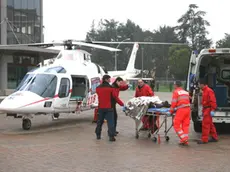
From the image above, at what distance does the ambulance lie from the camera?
10.5 m

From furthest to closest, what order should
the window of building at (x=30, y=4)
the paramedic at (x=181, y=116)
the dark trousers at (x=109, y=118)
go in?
the window of building at (x=30, y=4)
the dark trousers at (x=109, y=118)
the paramedic at (x=181, y=116)

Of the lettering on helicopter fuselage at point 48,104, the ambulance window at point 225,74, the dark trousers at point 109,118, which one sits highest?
the ambulance window at point 225,74

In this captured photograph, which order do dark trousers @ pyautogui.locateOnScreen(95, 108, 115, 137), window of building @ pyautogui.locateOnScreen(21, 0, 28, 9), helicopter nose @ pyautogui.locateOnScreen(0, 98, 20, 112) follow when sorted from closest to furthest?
dark trousers @ pyautogui.locateOnScreen(95, 108, 115, 137) → helicopter nose @ pyautogui.locateOnScreen(0, 98, 20, 112) → window of building @ pyautogui.locateOnScreen(21, 0, 28, 9)

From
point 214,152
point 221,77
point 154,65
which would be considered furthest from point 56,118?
A: point 154,65

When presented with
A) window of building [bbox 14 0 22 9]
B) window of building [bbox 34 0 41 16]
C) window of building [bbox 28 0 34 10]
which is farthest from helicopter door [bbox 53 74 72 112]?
window of building [bbox 34 0 41 16]

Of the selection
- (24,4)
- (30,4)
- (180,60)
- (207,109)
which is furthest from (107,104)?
(180,60)

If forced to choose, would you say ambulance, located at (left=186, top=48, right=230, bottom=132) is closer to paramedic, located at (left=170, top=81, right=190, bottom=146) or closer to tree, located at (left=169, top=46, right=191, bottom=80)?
paramedic, located at (left=170, top=81, right=190, bottom=146)

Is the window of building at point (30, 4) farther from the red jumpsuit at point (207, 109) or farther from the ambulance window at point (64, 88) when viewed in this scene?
the red jumpsuit at point (207, 109)

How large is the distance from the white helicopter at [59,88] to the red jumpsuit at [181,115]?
4.48m

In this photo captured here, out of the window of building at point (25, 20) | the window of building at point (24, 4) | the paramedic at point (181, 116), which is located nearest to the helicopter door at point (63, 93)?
the paramedic at point (181, 116)

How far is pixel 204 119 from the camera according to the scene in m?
9.65

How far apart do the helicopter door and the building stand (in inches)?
642

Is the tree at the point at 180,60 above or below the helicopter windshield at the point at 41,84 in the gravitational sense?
above

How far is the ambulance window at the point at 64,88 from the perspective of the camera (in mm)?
12663
